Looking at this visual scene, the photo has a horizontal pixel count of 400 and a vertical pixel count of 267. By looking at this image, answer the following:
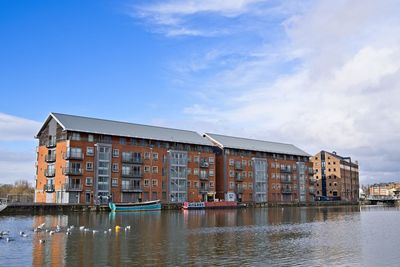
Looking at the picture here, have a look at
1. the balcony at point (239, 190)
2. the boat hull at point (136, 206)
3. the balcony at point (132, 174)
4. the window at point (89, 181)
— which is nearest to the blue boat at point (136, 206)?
the boat hull at point (136, 206)

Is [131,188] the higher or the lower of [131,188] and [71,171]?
the lower

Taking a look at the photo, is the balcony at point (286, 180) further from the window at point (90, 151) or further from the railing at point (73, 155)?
the railing at point (73, 155)

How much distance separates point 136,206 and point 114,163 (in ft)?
36.5

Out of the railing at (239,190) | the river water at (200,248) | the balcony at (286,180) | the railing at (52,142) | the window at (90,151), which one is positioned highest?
the railing at (52,142)

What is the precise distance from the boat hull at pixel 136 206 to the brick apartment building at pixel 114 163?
612 centimetres

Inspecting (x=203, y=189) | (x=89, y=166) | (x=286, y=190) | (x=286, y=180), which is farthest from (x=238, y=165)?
(x=89, y=166)

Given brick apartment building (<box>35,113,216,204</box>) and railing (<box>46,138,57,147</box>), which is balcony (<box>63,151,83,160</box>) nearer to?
brick apartment building (<box>35,113,216,204</box>)

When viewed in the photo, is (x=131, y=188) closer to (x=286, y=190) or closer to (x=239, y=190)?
(x=239, y=190)

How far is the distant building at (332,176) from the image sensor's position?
178375 mm

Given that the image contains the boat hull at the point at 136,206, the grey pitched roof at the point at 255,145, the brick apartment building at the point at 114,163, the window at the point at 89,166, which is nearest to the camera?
the boat hull at the point at 136,206

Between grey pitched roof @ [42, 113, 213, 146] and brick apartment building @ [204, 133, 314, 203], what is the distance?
8819mm

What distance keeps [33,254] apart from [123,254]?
617 cm

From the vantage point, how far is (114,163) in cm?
9488

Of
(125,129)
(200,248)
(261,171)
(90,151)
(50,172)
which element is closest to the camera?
(200,248)
